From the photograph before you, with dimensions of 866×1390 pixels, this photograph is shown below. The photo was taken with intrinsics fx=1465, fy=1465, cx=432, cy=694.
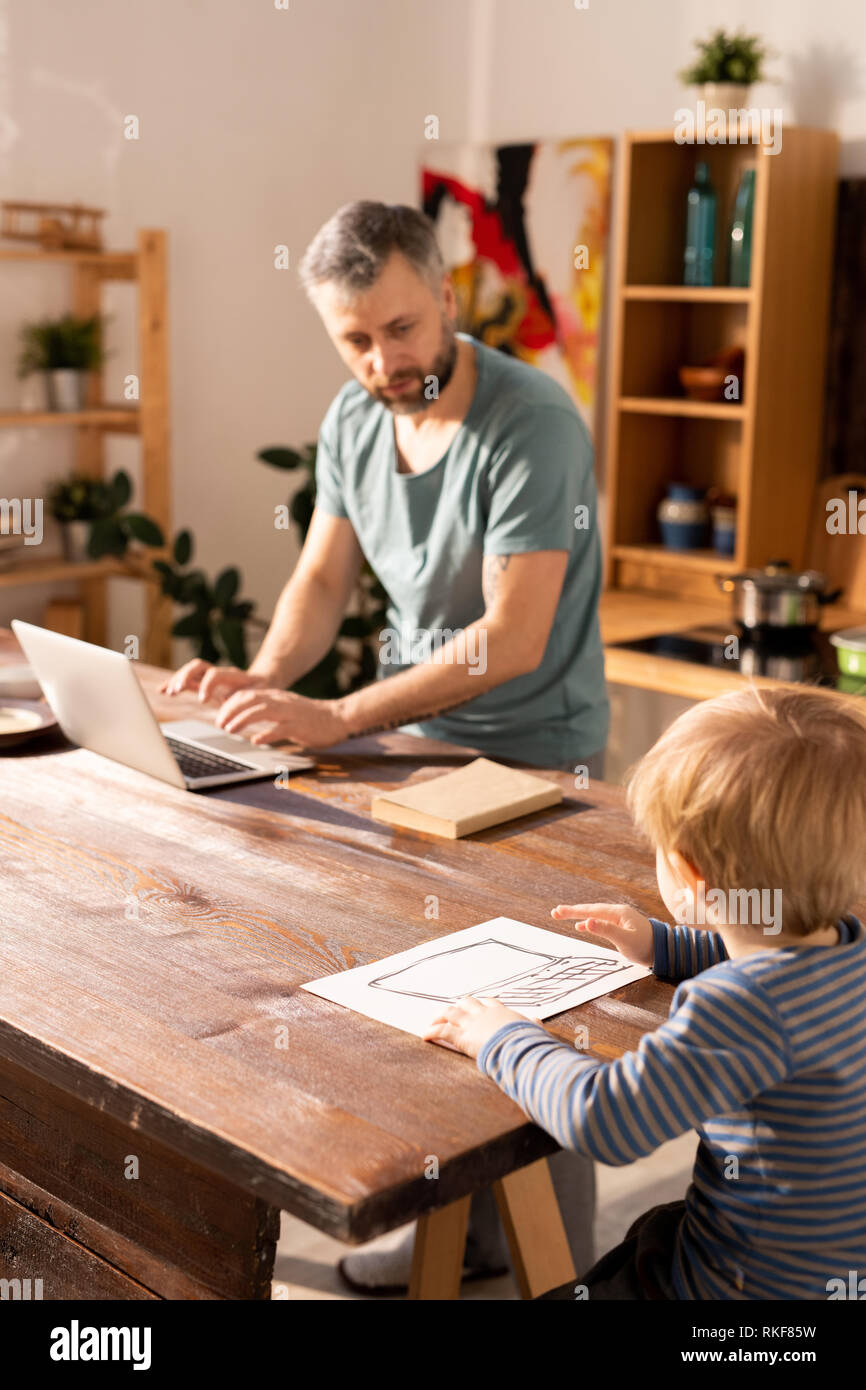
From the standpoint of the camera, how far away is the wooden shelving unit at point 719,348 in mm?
3529

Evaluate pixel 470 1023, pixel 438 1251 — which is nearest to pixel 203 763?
pixel 438 1251

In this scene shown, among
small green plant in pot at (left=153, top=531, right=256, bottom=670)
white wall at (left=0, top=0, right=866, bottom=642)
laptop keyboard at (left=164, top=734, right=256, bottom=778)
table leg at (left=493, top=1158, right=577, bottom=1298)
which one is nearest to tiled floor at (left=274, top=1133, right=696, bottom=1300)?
table leg at (left=493, top=1158, right=577, bottom=1298)

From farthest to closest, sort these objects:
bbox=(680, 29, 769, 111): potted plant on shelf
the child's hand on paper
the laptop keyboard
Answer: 1. bbox=(680, 29, 769, 111): potted plant on shelf
2. the laptop keyboard
3. the child's hand on paper

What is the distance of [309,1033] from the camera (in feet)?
4.17

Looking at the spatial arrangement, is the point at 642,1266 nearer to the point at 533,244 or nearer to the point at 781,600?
the point at 781,600

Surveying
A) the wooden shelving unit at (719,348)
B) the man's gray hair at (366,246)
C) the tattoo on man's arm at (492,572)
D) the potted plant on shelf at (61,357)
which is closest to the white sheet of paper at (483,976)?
the tattoo on man's arm at (492,572)

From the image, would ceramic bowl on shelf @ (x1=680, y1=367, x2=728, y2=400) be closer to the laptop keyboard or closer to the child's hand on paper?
the laptop keyboard

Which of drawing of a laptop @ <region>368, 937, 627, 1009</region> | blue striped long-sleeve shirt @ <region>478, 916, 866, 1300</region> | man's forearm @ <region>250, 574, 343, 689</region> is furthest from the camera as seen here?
man's forearm @ <region>250, 574, 343, 689</region>

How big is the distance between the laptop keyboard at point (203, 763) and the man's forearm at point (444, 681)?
177 millimetres

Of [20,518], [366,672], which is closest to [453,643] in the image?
[366,672]

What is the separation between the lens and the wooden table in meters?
1.12

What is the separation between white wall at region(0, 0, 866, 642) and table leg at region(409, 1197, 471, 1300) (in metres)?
2.84

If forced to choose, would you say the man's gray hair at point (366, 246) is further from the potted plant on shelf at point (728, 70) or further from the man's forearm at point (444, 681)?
the potted plant on shelf at point (728, 70)
